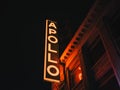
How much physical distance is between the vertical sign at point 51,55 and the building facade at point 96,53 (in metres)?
1.16

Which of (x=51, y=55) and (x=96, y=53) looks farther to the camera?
(x=51, y=55)

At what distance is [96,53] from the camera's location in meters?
13.4

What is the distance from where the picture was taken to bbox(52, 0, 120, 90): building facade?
1116cm

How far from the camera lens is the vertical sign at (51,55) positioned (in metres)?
13.7

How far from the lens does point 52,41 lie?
16703 mm

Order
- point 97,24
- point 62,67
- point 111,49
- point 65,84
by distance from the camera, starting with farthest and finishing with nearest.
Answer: point 62,67 < point 65,84 < point 97,24 < point 111,49

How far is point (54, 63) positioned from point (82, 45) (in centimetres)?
235

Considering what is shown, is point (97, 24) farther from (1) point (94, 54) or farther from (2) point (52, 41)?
(2) point (52, 41)

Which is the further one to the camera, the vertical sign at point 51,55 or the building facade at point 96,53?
the vertical sign at point 51,55

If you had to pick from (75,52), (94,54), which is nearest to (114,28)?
(94,54)

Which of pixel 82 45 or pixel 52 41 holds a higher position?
pixel 52 41

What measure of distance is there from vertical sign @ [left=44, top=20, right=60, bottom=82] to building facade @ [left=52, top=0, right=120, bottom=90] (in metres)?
1.16

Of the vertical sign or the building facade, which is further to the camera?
the vertical sign

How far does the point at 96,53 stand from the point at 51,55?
3559 millimetres
